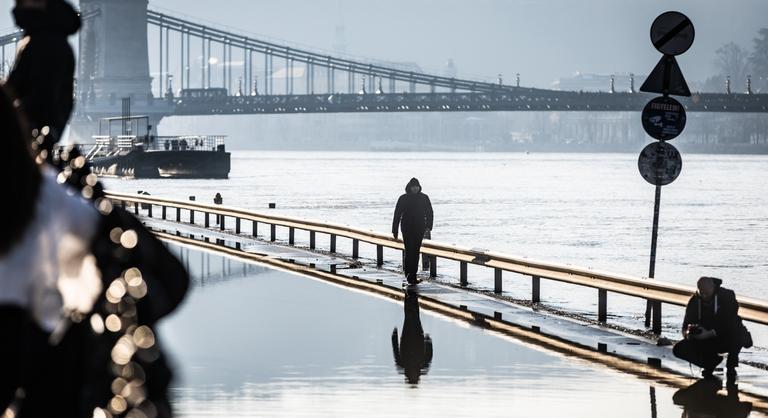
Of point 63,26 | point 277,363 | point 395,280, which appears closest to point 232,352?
point 277,363

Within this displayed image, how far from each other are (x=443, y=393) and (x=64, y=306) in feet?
30.6

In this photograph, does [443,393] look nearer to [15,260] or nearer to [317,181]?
[15,260]

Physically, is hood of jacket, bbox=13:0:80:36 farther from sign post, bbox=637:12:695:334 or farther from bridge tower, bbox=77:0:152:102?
bridge tower, bbox=77:0:152:102

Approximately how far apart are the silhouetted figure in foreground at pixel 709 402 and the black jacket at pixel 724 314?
0.38 m

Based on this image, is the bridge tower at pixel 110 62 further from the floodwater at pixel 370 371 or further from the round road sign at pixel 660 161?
the round road sign at pixel 660 161

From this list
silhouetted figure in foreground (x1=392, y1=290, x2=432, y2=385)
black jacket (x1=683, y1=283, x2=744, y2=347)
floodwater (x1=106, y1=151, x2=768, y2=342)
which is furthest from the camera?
floodwater (x1=106, y1=151, x2=768, y2=342)

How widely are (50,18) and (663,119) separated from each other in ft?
46.0

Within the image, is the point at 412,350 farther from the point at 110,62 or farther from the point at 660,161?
the point at 110,62

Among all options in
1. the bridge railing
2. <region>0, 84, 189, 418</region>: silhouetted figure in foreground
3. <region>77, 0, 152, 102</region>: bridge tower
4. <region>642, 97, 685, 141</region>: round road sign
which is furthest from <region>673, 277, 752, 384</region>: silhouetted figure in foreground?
<region>77, 0, 152, 102</region>: bridge tower

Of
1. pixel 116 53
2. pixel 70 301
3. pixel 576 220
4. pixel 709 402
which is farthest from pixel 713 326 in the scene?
pixel 116 53

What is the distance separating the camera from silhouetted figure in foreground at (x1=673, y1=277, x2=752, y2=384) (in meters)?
12.8

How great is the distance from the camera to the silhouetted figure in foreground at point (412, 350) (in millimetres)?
13312

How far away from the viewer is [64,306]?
270 centimetres

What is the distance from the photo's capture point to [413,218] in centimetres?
2198
